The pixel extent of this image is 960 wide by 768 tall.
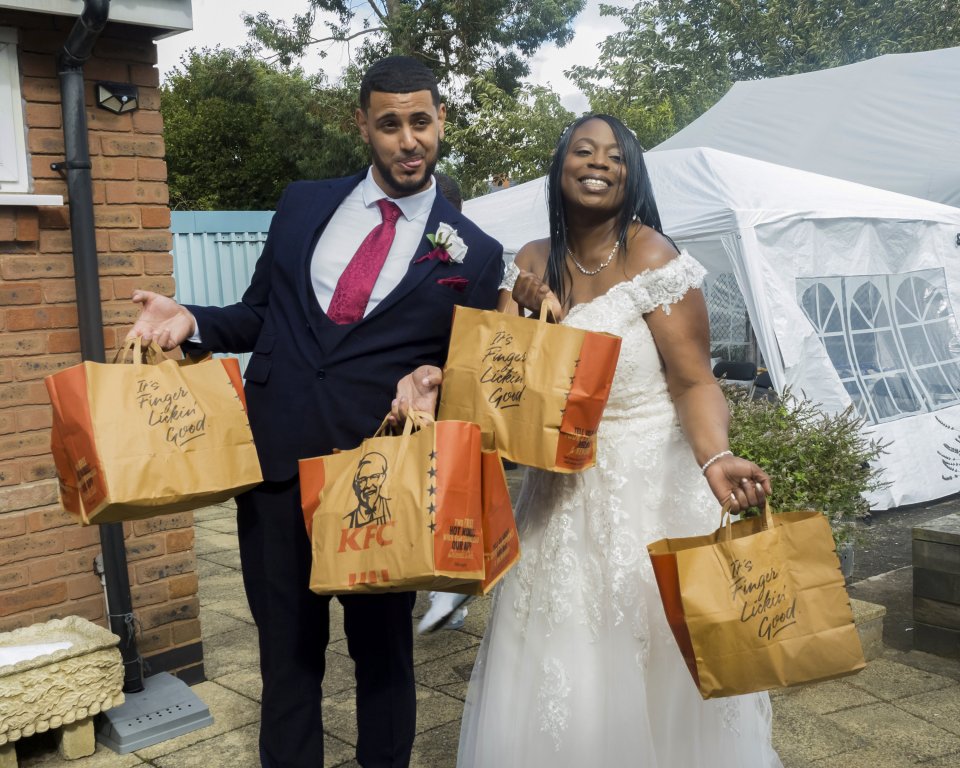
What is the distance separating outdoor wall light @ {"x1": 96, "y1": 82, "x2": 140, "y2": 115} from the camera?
149 inches

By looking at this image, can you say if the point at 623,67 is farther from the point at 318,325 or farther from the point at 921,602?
the point at 318,325

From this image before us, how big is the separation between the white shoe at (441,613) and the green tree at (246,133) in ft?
69.3

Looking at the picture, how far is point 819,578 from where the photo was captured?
2.27 metres

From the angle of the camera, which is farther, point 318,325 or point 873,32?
point 873,32

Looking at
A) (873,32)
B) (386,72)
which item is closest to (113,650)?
(386,72)

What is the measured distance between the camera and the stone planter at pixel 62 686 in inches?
131

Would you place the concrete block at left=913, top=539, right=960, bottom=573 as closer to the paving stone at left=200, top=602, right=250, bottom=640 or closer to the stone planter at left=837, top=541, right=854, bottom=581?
the stone planter at left=837, top=541, right=854, bottom=581

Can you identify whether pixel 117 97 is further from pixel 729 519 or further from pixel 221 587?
pixel 221 587

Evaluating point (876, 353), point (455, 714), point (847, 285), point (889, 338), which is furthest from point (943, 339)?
point (455, 714)

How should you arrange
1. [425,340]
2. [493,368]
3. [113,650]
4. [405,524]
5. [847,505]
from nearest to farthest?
1. [405,524]
2. [493,368]
3. [425,340]
4. [113,650]
5. [847,505]

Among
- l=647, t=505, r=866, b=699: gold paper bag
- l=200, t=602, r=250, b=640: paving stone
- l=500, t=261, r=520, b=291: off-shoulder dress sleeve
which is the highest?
l=500, t=261, r=520, b=291: off-shoulder dress sleeve

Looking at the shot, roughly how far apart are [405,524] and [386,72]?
1191 millimetres

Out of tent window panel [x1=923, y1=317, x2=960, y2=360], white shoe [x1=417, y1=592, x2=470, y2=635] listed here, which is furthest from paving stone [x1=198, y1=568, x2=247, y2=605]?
tent window panel [x1=923, y1=317, x2=960, y2=360]

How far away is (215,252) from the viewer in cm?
1186
